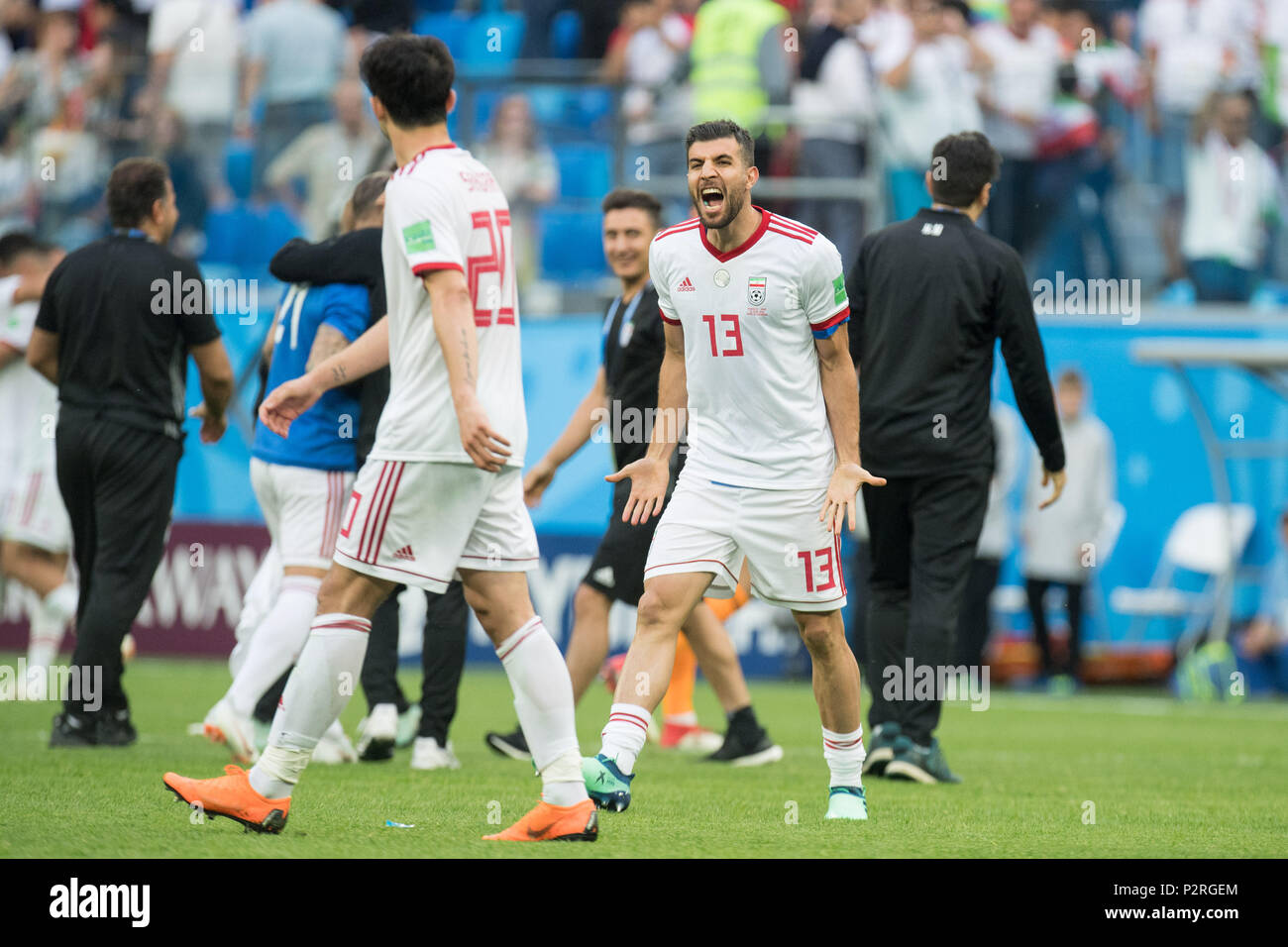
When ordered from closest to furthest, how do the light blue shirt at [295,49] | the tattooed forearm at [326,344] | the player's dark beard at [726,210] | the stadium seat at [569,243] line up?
the player's dark beard at [726,210], the tattooed forearm at [326,344], the stadium seat at [569,243], the light blue shirt at [295,49]

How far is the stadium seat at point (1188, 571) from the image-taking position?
15.2 metres

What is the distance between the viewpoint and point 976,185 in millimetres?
8117

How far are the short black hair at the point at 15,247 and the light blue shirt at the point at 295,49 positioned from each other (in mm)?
6177

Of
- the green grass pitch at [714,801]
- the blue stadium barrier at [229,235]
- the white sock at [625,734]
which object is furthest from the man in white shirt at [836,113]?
the white sock at [625,734]

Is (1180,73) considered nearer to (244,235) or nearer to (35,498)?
(244,235)

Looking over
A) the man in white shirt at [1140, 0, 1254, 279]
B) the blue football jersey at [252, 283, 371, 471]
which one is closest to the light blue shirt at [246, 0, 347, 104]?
the man in white shirt at [1140, 0, 1254, 279]

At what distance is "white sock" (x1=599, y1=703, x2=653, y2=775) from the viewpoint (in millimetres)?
5711

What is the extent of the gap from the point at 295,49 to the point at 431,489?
40.8 feet

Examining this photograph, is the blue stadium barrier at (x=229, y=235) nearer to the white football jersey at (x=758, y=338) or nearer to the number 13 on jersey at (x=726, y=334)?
the white football jersey at (x=758, y=338)

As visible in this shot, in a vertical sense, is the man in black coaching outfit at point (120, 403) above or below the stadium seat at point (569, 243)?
below

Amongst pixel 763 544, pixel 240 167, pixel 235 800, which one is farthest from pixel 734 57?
pixel 235 800

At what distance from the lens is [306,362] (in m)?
7.73
